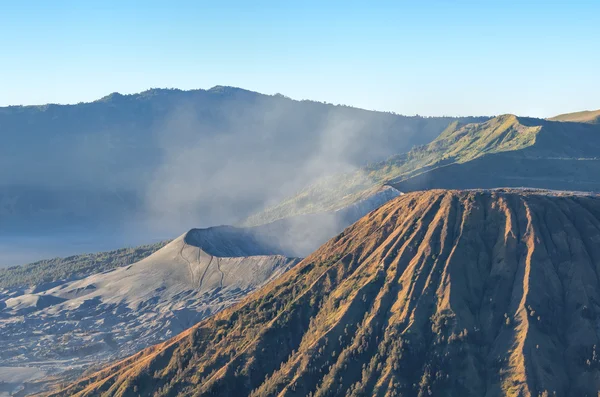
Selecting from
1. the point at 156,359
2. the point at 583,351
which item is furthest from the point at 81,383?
the point at 583,351

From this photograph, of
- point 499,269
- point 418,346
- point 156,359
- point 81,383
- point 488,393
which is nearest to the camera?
point 488,393

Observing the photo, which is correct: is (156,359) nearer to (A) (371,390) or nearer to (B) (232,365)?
(B) (232,365)

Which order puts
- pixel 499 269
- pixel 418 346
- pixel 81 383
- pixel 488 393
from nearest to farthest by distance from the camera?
1. pixel 488 393
2. pixel 418 346
3. pixel 499 269
4. pixel 81 383

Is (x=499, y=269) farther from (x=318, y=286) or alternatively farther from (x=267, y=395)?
(x=267, y=395)

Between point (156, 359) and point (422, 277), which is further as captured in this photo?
point (156, 359)

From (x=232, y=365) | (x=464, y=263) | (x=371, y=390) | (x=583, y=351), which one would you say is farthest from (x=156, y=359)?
(x=583, y=351)

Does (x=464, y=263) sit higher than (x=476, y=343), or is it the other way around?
(x=464, y=263)

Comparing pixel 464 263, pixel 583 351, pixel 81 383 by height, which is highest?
pixel 464 263
